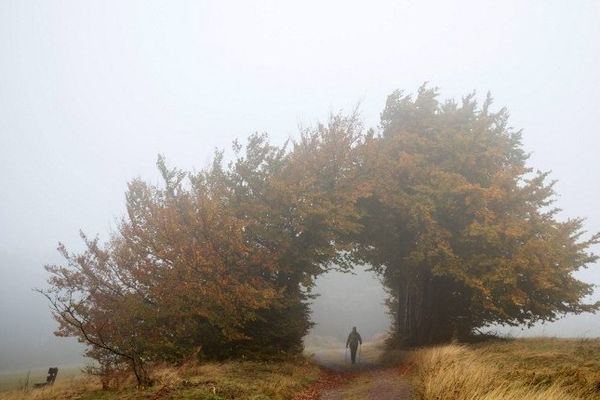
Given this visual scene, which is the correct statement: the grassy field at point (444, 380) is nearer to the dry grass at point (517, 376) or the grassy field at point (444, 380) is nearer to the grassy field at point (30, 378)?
the dry grass at point (517, 376)

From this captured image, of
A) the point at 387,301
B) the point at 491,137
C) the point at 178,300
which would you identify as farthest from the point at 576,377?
the point at 387,301

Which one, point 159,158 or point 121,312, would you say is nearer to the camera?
point 121,312

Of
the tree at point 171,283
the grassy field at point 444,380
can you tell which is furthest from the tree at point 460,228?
the tree at point 171,283

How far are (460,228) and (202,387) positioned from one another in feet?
48.8

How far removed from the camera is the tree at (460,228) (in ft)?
56.5

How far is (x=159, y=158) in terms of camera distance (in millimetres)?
18406

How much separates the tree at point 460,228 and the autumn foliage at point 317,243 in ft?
0.27

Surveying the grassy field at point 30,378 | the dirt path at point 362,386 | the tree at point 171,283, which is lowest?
the grassy field at point 30,378

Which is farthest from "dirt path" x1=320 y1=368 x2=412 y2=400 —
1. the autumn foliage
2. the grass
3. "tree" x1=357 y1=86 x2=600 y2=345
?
"tree" x1=357 y1=86 x2=600 y2=345

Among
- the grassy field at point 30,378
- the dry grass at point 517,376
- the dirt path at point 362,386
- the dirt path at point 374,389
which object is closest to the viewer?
the dry grass at point 517,376

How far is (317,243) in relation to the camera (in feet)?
61.3

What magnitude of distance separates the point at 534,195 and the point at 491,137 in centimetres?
428

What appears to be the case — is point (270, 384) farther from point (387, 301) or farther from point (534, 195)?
point (387, 301)

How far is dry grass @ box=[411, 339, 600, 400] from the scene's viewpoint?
25.8 feet
